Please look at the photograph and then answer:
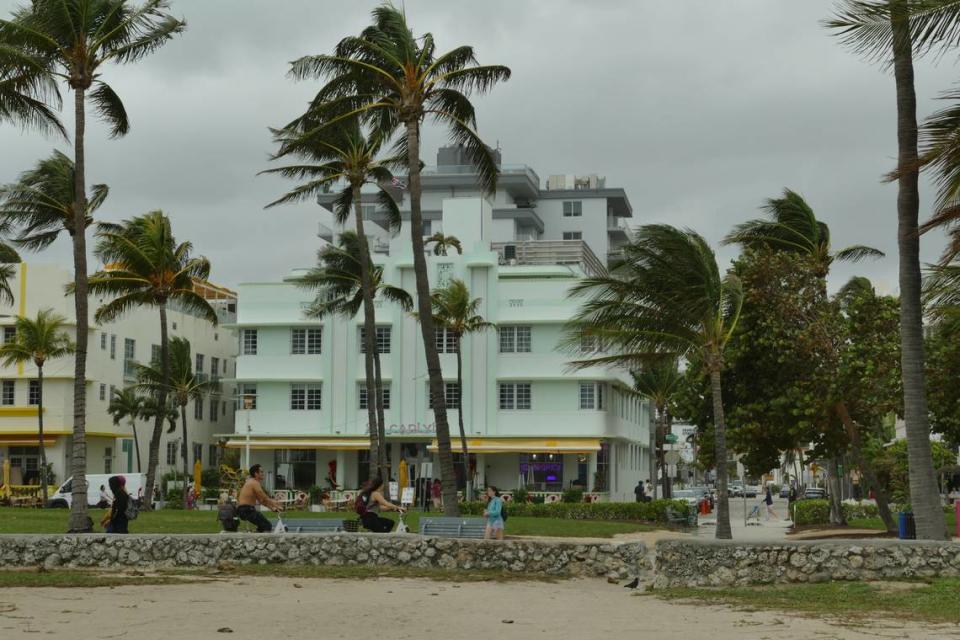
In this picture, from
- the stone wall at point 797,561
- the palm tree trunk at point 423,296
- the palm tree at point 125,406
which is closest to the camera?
A: the stone wall at point 797,561

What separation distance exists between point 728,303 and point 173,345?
128 feet

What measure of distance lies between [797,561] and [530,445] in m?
40.2

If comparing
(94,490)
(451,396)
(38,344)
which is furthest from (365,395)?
(38,344)

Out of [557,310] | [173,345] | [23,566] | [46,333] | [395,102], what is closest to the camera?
[23,566]

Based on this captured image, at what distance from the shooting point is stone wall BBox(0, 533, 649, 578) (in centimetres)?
2042

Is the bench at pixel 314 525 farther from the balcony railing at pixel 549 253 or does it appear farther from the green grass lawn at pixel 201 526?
the balcony railing at pixel 549 253

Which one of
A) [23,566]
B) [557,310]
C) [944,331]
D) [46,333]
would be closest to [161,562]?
[23,566]

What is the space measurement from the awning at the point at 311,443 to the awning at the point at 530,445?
144 inches

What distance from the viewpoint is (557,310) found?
195 ft

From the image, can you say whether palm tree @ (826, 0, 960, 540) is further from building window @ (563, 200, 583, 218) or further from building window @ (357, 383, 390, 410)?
building window @ (563, 200, 583, 218)

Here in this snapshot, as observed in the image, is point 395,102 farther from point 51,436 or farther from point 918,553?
point 51,436

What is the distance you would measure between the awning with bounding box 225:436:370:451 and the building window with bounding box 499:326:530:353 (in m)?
7.85

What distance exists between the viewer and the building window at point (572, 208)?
89181mm

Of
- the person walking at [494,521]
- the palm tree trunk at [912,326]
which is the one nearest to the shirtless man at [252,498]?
the person walking at [494,521]
